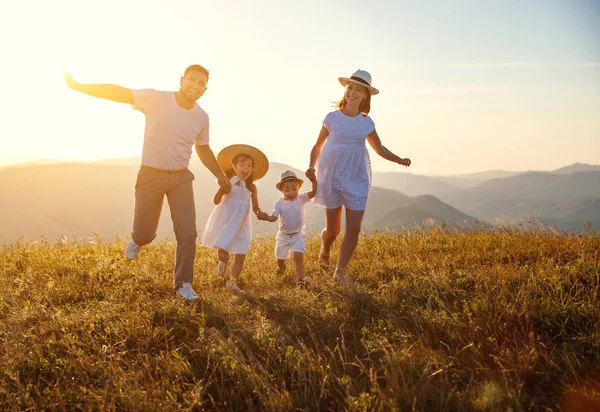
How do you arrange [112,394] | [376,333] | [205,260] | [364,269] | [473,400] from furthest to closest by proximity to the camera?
[205,260] → [364,269] → [376,333] → [112,394] → [473,400]

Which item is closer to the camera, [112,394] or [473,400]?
[473,400]

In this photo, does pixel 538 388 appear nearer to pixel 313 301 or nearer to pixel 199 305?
pixel 313 301

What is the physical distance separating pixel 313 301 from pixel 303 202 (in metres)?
1.87

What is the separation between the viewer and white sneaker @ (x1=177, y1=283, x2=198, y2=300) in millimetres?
4969

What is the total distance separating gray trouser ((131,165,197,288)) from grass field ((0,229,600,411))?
1.61ft

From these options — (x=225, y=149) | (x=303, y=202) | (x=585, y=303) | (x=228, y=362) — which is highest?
(x=225, y=149)

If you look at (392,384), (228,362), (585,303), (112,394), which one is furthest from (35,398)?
(585,303)

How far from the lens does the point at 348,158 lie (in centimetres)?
603

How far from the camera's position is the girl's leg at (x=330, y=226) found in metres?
6.23

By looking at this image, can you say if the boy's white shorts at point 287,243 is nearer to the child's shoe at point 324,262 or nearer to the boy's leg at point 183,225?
the child's shoe at point 324,262

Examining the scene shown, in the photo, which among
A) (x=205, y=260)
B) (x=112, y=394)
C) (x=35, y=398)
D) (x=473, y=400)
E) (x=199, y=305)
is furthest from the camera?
(x=205, y=260)

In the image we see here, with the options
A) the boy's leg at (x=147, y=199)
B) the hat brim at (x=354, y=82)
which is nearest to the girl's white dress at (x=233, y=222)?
the boy's leg at (x=147, y=199)

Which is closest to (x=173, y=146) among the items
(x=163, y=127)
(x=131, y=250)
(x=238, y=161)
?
(x=163, y=127)

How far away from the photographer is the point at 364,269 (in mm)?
6078
